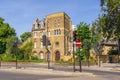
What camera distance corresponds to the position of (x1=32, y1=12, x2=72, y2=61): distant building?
8362 centimetres

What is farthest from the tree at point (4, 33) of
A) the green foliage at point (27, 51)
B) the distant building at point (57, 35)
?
the green foliage at point (27, 51)

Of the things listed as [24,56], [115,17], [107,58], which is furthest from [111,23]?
[24,56]

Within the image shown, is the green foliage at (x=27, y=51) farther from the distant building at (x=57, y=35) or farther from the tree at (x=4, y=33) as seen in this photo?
the tree at (x=4, y=33)

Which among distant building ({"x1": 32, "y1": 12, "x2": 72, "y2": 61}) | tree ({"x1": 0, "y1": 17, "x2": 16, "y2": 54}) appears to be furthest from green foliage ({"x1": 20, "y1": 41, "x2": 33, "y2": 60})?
tree ({"x1": 0, "y1": 17, "x2": 16, "y2": 54})

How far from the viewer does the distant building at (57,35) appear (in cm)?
8362

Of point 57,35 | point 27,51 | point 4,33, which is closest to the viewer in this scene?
point 27,51

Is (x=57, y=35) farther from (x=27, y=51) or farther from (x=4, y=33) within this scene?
(x=4, y=33)

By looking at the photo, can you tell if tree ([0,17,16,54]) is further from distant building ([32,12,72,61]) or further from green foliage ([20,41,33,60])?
green foliage ([20,41,33,60])

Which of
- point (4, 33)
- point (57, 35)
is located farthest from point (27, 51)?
point (4, 33)

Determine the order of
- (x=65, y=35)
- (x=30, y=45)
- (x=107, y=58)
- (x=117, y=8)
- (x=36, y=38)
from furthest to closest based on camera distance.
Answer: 1. (x=36, y=38)
2. (x=65, y=35)
3. (x=30, y=45)
4. (x=107, y=58)
5. (x=117, y=8)

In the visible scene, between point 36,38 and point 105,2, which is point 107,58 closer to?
point 36,38

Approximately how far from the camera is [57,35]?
279 feet

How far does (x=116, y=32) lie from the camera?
42.7 m

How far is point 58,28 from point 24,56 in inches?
520
